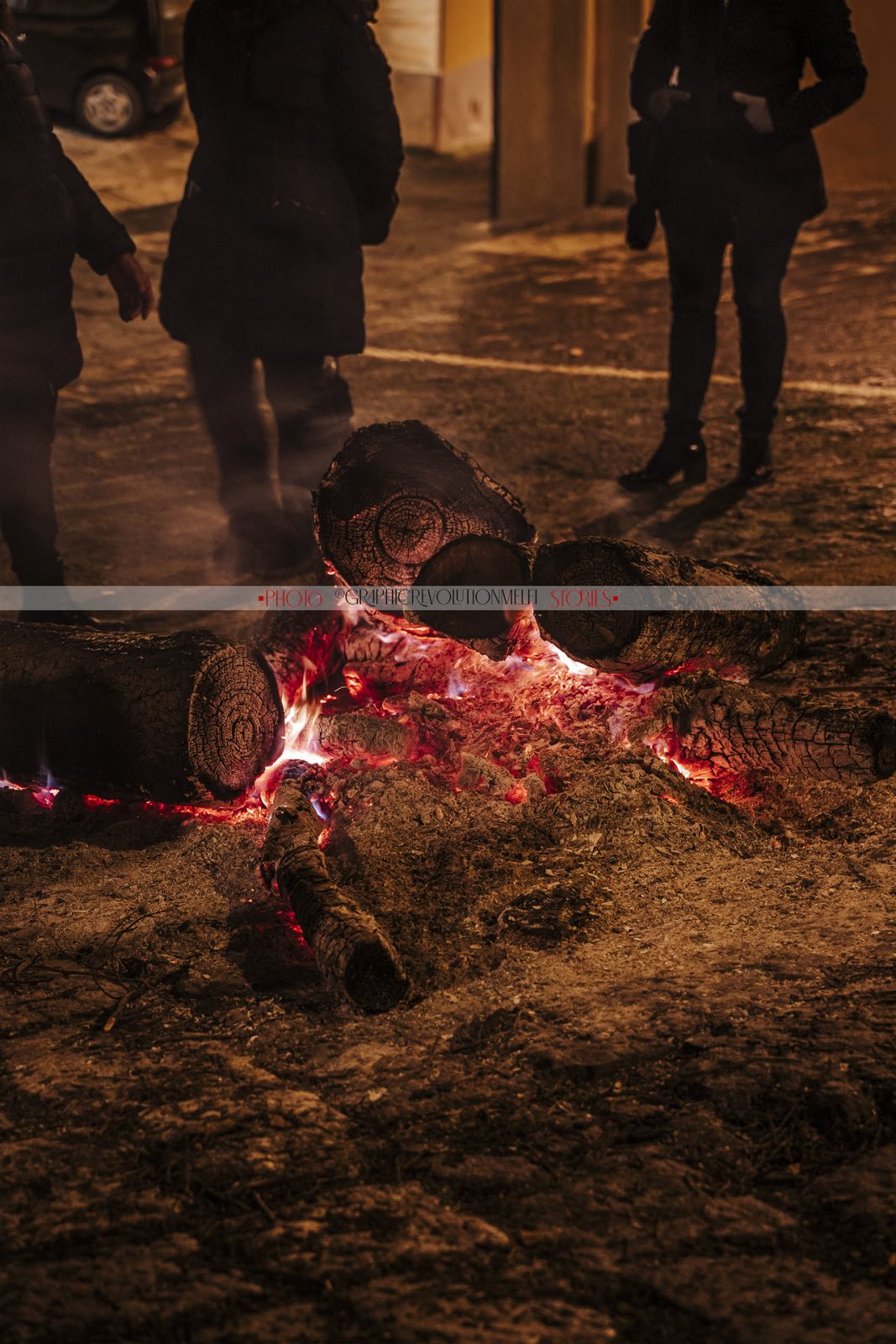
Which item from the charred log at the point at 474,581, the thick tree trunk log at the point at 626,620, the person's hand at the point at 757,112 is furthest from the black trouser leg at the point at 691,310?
the charred log at the point at 474,581

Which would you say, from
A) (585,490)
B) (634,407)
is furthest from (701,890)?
(634,407)

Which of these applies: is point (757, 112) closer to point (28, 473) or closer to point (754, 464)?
point (754, 464)

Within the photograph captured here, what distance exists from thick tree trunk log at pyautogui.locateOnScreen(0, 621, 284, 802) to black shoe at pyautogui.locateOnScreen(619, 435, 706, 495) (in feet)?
9.02

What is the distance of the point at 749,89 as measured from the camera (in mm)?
5086

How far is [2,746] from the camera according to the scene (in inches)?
144

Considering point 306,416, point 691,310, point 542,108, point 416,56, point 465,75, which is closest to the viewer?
point 306,416

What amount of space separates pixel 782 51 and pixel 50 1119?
4678 millimetres

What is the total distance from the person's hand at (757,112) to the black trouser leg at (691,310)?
1.32ft

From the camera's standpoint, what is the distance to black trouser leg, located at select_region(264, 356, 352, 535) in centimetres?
488

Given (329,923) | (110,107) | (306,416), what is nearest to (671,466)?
(306,416)

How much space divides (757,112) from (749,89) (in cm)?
10

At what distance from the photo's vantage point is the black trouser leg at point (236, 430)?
4.96 meters

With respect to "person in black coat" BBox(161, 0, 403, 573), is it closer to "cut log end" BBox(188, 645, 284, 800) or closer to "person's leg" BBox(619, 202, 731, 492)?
"person's leg" BBox(619, 202, 731, 492)

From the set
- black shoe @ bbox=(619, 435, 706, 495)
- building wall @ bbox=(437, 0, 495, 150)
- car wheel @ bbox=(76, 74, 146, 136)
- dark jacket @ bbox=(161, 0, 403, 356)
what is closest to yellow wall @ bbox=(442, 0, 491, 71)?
building wall @ bbox=(437, 0, 495, 150)
